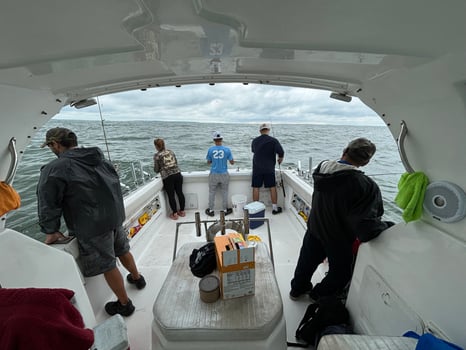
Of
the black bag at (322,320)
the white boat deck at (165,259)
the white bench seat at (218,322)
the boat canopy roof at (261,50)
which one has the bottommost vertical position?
the white boat deck at (165,259)

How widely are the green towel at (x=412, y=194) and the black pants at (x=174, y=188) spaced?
A: 9.22 feet

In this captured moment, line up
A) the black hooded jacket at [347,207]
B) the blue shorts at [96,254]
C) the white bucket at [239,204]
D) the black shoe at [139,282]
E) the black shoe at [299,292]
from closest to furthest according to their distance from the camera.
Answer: the black hooded jacket at [347,207] → the blue shorts at [96,254] → the black shoe at [299,292] → the black shoe at [139,282] → the white bucket at [239,204]

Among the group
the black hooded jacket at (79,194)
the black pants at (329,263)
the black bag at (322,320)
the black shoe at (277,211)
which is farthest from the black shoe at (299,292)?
the black shoe at (277,211)

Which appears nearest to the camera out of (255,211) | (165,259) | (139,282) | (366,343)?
(366,343)

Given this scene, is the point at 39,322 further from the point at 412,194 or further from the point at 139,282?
the point at 139,282

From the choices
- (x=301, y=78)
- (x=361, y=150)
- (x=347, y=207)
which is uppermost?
(x=301, y=78)

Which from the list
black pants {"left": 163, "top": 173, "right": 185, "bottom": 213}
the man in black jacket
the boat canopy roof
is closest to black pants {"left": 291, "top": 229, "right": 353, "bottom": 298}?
the man in black jacket

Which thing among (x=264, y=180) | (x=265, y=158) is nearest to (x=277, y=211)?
(x=264, y=180)

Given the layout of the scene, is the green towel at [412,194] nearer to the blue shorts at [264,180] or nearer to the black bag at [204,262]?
the black bag at [204,262]

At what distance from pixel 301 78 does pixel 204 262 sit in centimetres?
121

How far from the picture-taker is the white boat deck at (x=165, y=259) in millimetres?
1578

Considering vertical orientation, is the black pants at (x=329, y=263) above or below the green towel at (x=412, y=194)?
below

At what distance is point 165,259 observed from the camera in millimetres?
2371

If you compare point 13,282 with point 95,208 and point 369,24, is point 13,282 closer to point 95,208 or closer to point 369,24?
point 95,208
